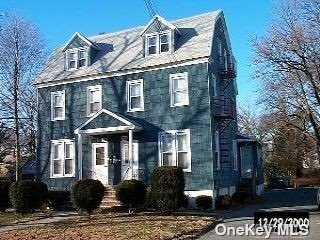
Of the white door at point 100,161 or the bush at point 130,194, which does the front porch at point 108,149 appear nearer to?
the white door at point 100,161

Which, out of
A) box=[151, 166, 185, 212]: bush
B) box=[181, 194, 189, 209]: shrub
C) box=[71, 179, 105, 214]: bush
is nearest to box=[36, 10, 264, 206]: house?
box=[181, 194, 189, 209]: shrub

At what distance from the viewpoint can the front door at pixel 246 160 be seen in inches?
1208

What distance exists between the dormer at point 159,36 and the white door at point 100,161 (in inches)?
234

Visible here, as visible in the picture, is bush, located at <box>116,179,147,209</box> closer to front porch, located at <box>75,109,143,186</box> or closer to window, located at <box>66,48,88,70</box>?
front porch, located at <box>75,109,143,186</box>

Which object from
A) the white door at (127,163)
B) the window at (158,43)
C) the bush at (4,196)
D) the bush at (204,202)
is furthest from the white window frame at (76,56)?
the bush at (204,202)

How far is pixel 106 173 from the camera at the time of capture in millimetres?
A: 24312

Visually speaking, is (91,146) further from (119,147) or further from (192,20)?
(192,20)

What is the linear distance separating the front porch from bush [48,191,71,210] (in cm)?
186

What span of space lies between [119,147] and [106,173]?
5.51 ft

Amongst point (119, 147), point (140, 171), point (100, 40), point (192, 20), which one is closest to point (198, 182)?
point (140, 171)

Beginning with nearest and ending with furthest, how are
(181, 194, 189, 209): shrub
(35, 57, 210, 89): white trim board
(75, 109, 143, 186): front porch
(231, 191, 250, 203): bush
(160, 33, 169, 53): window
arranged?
(181, 194, 189, 209): shrub < (35, 57, 210, 89): white trim board < (75, 109, 143, 186): front porch < (231, 191, 250, 203): bush < (160, 33, 169, 53): window

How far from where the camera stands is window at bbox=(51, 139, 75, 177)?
1005 inches

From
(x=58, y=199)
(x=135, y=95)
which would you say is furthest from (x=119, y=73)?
(x=58, y=199)

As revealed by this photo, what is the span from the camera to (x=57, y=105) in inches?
1045
